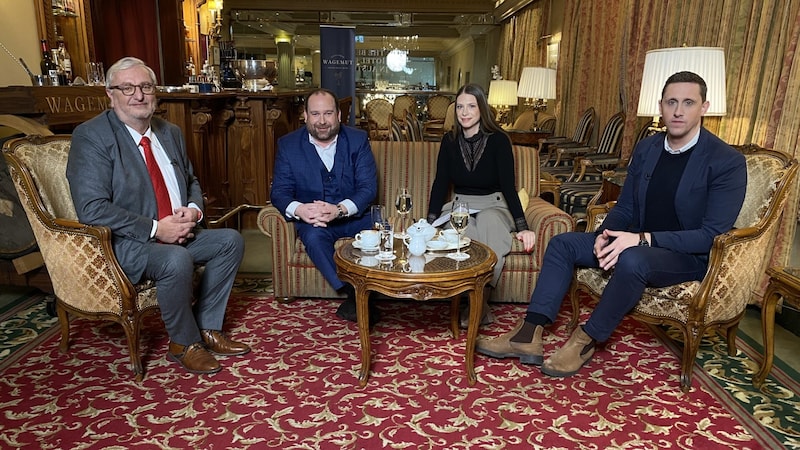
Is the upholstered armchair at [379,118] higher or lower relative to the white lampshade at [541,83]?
lower

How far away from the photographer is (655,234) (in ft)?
8.24

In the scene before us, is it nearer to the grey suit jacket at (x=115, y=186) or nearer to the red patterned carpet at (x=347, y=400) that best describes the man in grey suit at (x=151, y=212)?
the grey suit jacket at (x=115, y=186)

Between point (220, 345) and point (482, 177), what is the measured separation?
166 centimetres

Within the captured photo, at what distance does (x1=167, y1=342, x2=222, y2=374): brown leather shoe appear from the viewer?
2533mm

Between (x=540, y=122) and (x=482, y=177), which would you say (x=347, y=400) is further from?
(x=540, y=122)

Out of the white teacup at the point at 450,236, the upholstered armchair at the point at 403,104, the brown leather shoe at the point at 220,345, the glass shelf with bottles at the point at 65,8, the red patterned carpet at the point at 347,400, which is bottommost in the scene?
the red patterned carpet at the point at 347,400

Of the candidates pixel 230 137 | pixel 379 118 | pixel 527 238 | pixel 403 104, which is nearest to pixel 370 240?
pixel 527 238

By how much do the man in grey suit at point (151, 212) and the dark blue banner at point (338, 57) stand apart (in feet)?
17.2

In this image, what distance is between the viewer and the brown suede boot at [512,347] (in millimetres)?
2668

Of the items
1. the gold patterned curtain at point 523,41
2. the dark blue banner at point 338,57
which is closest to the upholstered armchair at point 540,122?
the gold patterned curtain at point 523,41

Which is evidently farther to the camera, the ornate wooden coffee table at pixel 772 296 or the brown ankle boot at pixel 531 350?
the brown ankle boot at pixel 531 350

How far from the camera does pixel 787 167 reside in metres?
2.56

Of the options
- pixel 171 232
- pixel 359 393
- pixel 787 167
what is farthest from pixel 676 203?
pixel 171 232

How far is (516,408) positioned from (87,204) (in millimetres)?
1951
